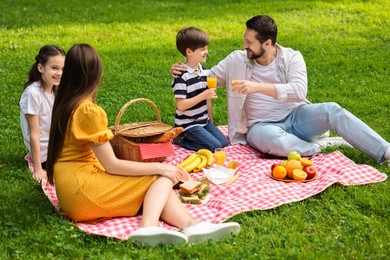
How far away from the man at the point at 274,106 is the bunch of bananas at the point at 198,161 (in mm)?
483

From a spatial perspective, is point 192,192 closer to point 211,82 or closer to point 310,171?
point 310,171

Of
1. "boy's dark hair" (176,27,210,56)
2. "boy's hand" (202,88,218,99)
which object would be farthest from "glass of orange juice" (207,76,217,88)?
"boy's dark hair" (176,27,210,56)

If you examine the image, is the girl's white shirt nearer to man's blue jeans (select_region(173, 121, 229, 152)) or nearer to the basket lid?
the basket lid

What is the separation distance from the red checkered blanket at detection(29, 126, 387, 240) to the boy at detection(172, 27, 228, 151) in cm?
24

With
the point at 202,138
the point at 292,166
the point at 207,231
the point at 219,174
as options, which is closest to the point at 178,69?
the point at 202,138

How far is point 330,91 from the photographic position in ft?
26.7

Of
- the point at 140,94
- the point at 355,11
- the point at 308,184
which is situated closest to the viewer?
the point at 308,184

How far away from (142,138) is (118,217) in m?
1.20

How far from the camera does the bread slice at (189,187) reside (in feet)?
17.1

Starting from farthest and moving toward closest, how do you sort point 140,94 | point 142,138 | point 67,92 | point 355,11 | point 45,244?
point 355,11 < point 140,94 < point 142,138 < point 67,92 < point 45,244

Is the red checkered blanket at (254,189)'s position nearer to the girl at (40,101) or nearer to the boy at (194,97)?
the boy at (194,97)

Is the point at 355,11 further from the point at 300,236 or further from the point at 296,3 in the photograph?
the point at 300,236

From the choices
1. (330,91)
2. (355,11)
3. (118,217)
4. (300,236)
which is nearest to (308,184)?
(300,236)

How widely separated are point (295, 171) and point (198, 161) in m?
0.87
